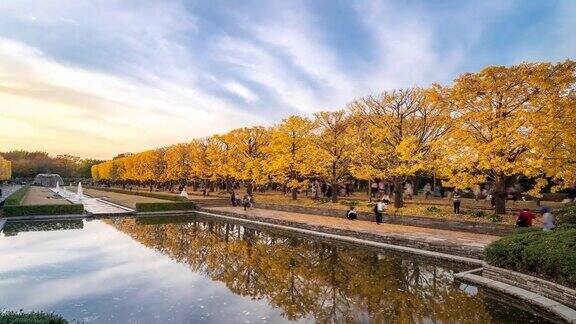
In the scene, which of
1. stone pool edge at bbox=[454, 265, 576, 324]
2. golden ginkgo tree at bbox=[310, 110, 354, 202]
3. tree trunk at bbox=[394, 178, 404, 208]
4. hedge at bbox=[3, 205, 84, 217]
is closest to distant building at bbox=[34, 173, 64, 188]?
hedge at bbox=[3, 205, 84, 217]

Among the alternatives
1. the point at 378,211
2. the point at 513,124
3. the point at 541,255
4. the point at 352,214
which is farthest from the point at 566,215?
the point at 352,214

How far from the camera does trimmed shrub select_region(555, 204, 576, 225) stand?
16219 mm

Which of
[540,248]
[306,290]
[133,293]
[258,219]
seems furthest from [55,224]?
[540,248]

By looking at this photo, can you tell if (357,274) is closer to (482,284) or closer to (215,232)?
(482,284)

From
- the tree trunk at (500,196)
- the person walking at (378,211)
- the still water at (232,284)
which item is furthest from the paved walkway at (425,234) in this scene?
the tree trunk at (500,196)

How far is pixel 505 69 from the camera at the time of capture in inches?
845

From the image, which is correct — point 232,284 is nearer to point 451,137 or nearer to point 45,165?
point 451,137

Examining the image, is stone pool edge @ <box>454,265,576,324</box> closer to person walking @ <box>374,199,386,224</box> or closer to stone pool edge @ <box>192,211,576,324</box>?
stone pool edge @ <box>192,211,576,324</box>

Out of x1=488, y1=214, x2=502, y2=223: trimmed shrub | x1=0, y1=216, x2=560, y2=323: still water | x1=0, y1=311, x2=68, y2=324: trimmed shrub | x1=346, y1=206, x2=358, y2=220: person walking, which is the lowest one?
x1=0, y1=216, x2=560, y2=323: still water

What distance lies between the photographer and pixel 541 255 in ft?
36.8

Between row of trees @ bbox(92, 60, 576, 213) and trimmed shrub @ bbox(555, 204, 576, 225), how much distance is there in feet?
7.66

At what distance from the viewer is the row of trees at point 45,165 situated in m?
148

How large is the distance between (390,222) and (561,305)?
14.8 metres

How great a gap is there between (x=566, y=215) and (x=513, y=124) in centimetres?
531
